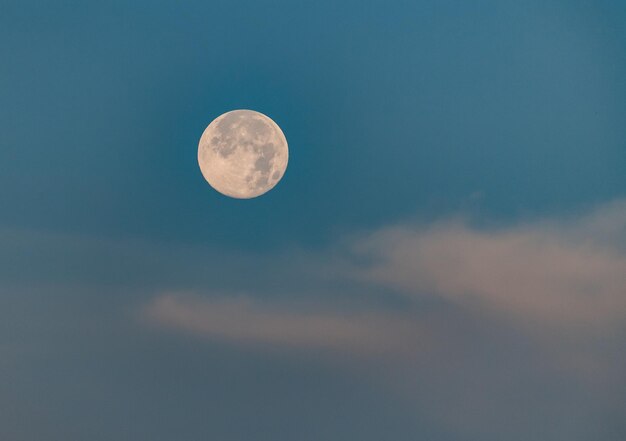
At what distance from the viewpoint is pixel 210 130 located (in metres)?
68.8

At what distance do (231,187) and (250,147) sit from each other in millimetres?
4069

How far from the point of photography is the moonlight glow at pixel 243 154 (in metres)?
66.2

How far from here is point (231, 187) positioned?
68375 mm

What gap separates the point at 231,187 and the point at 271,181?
332cm

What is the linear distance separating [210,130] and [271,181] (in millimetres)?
6587

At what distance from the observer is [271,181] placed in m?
68.0

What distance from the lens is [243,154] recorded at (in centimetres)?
6606

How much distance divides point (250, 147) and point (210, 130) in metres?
4.52

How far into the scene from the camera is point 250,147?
2611 inches

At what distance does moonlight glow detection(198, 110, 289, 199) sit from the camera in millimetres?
66250
